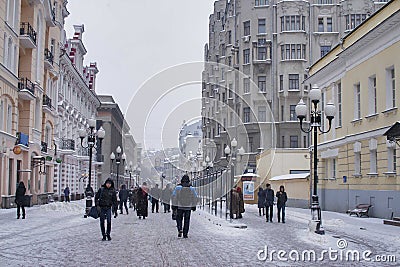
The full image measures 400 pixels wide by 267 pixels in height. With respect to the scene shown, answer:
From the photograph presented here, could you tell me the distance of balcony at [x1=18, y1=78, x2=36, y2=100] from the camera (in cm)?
3317

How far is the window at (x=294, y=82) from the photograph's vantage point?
57125 millimetres

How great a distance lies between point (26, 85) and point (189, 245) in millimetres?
22725

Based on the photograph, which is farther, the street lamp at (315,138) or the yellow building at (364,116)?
the yellow building at (364,116)

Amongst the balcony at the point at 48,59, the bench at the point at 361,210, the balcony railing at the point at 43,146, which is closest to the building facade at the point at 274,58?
the balcony at the point at 48,59

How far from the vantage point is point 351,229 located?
20.6 meters

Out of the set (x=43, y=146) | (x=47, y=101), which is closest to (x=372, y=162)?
(x=43, y=146)

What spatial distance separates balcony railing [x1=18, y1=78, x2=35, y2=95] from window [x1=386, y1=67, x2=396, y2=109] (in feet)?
66.3

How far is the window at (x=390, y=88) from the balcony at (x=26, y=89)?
19.8 meters

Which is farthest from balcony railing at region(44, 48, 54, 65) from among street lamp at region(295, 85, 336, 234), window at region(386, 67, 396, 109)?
street lamp at region(295, 85, 336, 234)

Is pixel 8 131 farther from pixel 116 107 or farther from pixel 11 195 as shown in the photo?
pixel 116 107

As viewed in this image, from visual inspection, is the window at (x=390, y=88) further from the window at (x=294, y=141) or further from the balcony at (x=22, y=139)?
the window at (x=294, y=141)

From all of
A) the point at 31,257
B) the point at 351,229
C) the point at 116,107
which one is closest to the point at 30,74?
the point at 351,229

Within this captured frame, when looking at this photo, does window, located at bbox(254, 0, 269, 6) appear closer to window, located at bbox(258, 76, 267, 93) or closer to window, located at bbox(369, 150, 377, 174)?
window, located at bbox(258, 76, 267, 93)

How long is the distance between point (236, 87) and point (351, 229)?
44065mm
